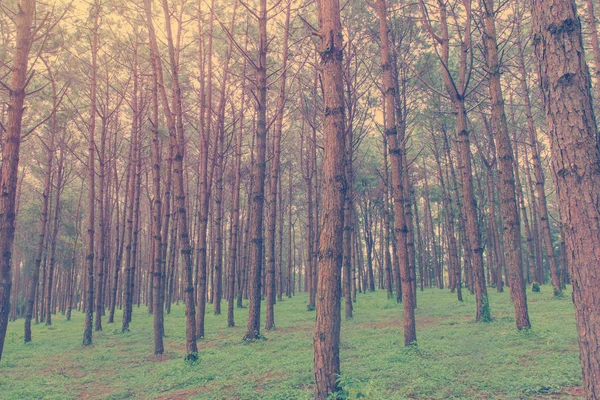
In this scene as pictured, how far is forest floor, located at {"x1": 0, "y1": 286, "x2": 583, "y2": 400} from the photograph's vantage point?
5.32 m

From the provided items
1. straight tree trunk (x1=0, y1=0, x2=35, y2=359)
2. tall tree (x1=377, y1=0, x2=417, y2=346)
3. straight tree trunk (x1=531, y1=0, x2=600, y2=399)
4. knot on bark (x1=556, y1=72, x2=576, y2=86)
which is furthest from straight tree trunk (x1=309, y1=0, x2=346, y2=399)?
straight tree trunk (x1=0, y1=0, x2=35, y2=359)

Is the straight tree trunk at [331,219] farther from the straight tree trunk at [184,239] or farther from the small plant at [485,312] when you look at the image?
the small plant at [485,312]

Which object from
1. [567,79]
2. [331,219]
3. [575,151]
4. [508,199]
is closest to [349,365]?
[331,219]

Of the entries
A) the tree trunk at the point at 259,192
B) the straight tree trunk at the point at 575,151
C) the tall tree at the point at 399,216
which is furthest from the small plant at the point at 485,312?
the straight tree trunk at the point at 575,151

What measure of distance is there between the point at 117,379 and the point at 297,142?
20.8 meters

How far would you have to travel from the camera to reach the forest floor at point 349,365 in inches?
209

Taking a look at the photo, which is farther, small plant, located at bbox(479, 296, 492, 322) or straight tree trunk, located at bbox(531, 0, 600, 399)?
small plant, located at bbox(479, 296, 492, 322)

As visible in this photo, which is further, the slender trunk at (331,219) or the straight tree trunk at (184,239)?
the straight tree trunk at (184,239)

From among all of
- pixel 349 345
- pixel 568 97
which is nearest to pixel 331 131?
pixel 568 97

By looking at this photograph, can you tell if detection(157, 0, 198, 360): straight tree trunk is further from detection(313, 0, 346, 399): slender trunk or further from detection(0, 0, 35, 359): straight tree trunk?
detection(313, 0, 346, 399): slender trunk

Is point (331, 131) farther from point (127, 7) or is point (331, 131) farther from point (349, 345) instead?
point (127, 7)

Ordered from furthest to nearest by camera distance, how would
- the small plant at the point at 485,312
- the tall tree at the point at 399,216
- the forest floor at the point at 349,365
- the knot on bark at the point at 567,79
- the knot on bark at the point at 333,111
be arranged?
the small plant at the point at 485,312 → the tall tree at the point at 399,216 → the forest floor at the point at 349,365 → the knot on bark at the point at 333,111 → the knot on bark at the point at 567,79

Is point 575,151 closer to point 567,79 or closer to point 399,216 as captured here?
point 567,79

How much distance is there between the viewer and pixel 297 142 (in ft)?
87.9
